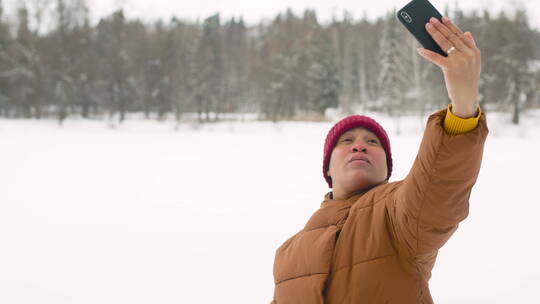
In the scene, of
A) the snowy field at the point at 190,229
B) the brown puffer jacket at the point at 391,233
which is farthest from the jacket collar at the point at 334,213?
the snowy field at the point at 190,229

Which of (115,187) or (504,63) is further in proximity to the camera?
(504,63)

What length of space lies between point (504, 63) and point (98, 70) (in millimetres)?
27515

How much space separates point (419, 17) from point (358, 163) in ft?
1.95

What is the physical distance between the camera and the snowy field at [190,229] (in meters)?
3.71

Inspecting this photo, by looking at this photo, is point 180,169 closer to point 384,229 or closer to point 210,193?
point 210,193

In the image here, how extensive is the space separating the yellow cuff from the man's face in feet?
1.59

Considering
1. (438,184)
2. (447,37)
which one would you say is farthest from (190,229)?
(447,37)

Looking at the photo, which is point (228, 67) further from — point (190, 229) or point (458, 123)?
point (458, 123)

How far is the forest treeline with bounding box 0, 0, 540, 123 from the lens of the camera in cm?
2367

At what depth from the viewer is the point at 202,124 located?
93.6 ft

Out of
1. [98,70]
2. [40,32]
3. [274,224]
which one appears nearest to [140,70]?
[98,70]

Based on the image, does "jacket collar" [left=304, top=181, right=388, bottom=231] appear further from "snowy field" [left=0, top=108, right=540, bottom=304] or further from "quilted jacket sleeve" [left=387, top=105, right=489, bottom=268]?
"snowy field" [left=0, top=108, right=540, bottom=304]

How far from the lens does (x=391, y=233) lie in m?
1.25

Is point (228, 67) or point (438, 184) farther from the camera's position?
point (228, 67)
